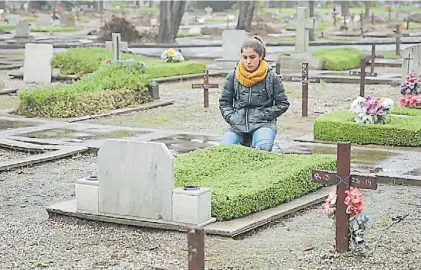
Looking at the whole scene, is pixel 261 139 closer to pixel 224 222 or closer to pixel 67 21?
pixel 224 222

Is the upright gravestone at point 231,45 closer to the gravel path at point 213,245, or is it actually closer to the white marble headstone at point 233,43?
the white marble headstone at point 233,43

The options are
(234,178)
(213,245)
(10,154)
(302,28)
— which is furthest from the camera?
(302,28)

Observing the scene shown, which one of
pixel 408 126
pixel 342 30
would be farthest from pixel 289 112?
pixel 342 30

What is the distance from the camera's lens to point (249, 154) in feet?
28.6

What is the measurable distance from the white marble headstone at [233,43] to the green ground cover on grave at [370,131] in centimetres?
1358

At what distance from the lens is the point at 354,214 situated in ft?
20.7

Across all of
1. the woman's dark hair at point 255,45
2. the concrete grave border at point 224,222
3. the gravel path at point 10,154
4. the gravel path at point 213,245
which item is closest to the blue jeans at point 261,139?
the woman's dark hair at point 255,45

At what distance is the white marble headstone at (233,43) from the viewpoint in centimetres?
2545

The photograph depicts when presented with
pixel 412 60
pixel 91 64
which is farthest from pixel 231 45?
pixel 412 60

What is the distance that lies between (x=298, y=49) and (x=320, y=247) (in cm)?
1893

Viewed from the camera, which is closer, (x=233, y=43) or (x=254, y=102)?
(x=254, y=102)

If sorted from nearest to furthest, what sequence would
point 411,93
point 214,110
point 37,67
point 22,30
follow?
point 411,93 < point 214,110 < point 37,67 < point 22,30

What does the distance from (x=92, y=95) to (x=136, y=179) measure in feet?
27.5

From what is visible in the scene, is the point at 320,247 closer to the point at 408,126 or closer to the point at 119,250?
the point at 119,250
